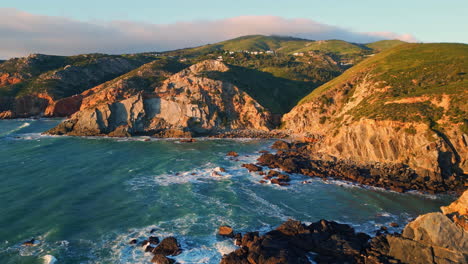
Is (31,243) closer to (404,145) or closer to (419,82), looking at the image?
(404,145)

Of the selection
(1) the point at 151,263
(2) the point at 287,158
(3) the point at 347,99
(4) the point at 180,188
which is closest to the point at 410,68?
(3) the point at 347,99

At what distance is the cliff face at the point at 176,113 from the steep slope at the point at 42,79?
193 ft

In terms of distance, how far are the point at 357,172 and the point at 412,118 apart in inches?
616

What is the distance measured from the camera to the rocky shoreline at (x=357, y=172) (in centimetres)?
4775

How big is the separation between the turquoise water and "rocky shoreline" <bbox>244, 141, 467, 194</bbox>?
3.03m

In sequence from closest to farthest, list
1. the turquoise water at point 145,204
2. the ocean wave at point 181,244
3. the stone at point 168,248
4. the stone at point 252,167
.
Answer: the ocean wave at point 181,244, the stone at point 168,248, the turquoise water at point 145,204, the stone at point 252,167

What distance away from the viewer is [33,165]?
58.0 meters

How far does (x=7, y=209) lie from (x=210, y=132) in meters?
61.3

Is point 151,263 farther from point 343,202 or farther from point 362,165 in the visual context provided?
point 362,165

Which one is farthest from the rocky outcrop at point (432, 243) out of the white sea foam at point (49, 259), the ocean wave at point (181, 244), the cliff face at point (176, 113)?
the cliff face at point (176, 113)

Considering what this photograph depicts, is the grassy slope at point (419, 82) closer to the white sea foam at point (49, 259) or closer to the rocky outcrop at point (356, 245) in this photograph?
the rocky outcrop at point (356, 245)

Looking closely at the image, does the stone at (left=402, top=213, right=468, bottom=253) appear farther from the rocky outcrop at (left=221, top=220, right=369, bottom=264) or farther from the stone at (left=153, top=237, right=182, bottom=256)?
the stone at (left=153, top=237, right=182, bottom=256)

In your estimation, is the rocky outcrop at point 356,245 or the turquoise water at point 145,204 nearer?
the rocky outcrop at point 356,245

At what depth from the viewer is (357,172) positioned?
53.2 meters
